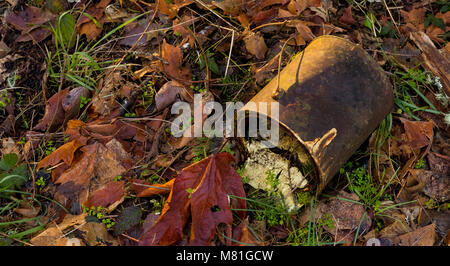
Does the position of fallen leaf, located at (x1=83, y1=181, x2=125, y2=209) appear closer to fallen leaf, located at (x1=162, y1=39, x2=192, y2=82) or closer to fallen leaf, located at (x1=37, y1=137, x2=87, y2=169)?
fallen leaf, located at (x1=37, y1=137, x2=87, y2=169)

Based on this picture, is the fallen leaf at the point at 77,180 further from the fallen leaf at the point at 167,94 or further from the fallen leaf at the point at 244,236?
the fallen leaf at the point at 244,236

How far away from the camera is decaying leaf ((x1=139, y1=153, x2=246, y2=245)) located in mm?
1758

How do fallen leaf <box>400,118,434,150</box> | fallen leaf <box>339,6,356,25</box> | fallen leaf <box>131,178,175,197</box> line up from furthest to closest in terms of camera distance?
fallen leaf <box>339,6,356,25</box>, fallen leaf <box>400,118,434,150</box>, fallen leaf <box>131,178,175,197</box>

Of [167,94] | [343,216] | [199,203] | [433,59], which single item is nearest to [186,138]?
[167,94]

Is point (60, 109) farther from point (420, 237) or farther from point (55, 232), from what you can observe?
point (420, 237)

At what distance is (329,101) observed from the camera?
1.76m

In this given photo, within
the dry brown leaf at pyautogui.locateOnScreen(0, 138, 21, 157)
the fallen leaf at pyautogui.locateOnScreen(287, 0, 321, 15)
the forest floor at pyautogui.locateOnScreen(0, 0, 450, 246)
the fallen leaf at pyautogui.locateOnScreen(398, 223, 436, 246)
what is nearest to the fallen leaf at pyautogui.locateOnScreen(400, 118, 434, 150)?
the forest floor at pyautogui.locateOnScreen(0, 0, 450, 246)

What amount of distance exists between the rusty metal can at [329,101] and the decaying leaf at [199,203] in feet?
1.11

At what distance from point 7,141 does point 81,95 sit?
53 centimetres

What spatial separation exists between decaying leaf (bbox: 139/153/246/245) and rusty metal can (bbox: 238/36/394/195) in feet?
1.11

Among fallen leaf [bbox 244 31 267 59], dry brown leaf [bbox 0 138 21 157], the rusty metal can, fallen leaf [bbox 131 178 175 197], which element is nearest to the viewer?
the rusty metal can

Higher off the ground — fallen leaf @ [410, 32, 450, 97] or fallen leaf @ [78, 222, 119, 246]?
fallen leaf @ [410, 32, 450, 97]

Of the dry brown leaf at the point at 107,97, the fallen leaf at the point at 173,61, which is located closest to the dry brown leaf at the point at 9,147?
the dry brown leaf at the point at 107,97

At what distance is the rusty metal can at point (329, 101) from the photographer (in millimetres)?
1715
